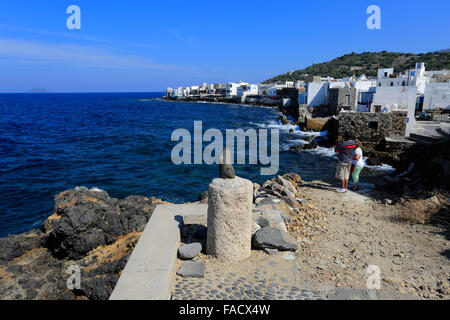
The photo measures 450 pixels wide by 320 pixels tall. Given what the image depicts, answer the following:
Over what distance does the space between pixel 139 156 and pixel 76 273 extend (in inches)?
666

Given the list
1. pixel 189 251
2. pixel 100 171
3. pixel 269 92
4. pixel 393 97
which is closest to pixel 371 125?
pixel 393 97

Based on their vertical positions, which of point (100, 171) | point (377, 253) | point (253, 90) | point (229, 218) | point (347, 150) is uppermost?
point (253, 90)

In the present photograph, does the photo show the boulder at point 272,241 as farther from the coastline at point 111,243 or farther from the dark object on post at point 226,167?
the dark object on post at point 226,167

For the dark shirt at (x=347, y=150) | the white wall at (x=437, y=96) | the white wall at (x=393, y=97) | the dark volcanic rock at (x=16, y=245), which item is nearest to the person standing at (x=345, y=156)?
the dark shirt at (x=347, y=150)

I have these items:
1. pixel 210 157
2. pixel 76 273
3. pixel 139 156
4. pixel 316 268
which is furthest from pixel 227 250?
pixel 139 156

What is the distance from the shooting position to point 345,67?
110 metres

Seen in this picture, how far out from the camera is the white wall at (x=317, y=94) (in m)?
42.9

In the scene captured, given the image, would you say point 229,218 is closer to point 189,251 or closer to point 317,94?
point 189,251

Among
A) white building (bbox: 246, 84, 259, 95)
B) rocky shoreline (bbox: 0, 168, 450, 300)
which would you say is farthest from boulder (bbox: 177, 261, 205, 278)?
white building (bbox: 246, 84, 259, 95)

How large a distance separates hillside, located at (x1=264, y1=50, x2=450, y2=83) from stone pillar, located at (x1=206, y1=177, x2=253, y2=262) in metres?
82.0

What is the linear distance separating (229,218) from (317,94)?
4177cm

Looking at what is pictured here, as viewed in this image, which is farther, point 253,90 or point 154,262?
point 253,90

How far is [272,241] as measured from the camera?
5.54m

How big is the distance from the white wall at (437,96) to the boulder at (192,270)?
34530 mm
